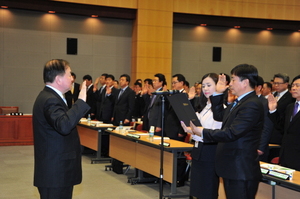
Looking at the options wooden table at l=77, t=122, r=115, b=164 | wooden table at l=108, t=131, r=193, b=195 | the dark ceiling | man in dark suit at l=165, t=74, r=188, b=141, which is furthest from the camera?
the dark ceiling

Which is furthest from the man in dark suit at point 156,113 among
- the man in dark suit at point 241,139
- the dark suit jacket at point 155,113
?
the man in dark suit at point 241,139

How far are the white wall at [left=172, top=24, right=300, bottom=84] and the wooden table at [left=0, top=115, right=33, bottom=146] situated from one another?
18.8 ft

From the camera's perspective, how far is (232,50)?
46.6 ft

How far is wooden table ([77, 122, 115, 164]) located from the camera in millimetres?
7398

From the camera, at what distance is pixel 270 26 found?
547 inches

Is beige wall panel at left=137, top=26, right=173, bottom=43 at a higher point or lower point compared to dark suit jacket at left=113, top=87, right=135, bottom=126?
higher

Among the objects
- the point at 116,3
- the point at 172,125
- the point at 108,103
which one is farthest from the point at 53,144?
the point at 116,3

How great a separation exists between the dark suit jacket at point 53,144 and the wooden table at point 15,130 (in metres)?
7.45

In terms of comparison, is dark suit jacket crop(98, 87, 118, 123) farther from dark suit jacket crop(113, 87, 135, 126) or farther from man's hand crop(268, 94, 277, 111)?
man's hand crop(268, 94, 277, 111)

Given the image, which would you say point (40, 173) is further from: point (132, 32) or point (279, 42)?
point (279, 42)

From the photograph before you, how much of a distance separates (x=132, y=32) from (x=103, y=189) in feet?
27.1

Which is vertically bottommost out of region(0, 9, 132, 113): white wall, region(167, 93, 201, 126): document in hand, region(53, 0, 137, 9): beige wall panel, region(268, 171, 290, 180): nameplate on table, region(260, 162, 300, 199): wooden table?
region(260, 162, 300, 199): wooden table

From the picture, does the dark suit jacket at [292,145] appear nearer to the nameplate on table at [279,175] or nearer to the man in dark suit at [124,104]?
the nameplate on table at [279,175]

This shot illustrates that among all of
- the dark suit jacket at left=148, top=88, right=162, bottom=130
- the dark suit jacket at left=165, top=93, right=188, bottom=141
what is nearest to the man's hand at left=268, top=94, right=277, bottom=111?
the dark suit jacket at left=165, top=93, right=188, bottom=141
